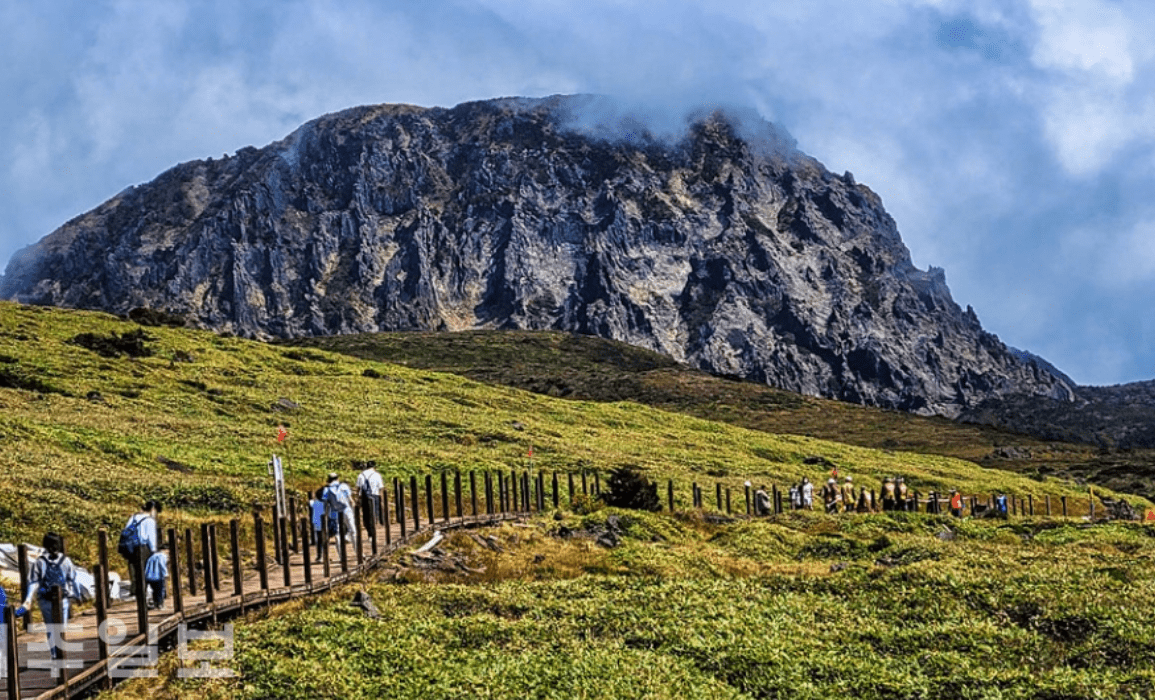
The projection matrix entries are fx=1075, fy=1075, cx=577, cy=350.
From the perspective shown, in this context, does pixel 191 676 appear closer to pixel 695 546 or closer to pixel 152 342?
pixel 695 546

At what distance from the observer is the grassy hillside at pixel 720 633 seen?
16.5 m

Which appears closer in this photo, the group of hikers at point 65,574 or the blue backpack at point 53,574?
the group of hikers at point 65,574

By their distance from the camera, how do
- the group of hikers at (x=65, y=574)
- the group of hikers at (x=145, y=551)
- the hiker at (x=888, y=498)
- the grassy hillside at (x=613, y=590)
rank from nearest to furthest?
the grassy hillside at (x=613, y=590)
the group of hikers at (x=65, y=574)
the group of hikers at (x=145, y=551)
the hiker at (x=888, y=498)

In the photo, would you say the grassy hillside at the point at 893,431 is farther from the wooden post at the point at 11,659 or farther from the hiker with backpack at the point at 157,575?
the wooden post at the point at 11,659

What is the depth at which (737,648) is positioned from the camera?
1883 centimetres

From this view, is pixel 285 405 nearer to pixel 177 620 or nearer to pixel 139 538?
pixel 139 538

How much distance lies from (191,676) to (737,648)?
358 inches

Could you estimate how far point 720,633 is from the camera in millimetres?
19984

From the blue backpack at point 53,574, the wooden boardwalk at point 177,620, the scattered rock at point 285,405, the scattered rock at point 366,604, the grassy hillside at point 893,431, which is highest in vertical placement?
the scattered rock at point 285,405

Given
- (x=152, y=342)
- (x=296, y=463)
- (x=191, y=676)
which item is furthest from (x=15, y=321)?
(x=191, y=676)

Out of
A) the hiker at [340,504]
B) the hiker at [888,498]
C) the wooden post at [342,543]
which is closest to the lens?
the wooden post at [342,543]

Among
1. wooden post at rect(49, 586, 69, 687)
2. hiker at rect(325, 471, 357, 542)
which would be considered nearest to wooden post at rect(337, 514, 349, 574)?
hiker at rect(325, 471, 357, 542)

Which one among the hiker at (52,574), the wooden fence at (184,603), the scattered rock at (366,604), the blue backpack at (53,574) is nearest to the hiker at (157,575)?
the wooden fence at (184,603)

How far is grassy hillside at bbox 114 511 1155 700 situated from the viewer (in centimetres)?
1648
